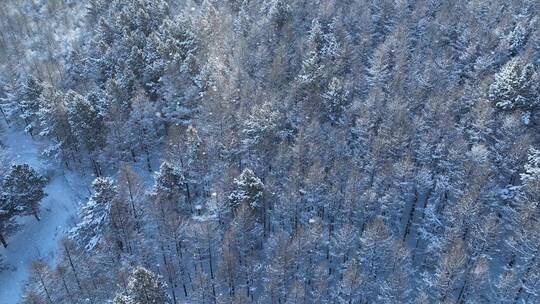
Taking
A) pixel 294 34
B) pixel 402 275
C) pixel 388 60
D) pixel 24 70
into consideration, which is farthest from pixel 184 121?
pixel 24 70

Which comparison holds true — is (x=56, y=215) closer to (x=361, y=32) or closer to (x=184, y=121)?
(x=184, y=121)

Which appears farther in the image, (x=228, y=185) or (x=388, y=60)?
(x=388, y=60)

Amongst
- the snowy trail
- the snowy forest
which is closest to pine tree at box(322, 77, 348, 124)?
the snowy forest

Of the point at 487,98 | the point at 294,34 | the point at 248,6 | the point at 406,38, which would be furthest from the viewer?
the point at 248,6

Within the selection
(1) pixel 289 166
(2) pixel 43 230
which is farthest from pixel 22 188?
(1) pixel 289 166

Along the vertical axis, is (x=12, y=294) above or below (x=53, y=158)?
below

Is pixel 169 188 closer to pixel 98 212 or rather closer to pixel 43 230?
pixel 98 212

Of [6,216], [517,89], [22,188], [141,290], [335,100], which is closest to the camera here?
[141,290]
